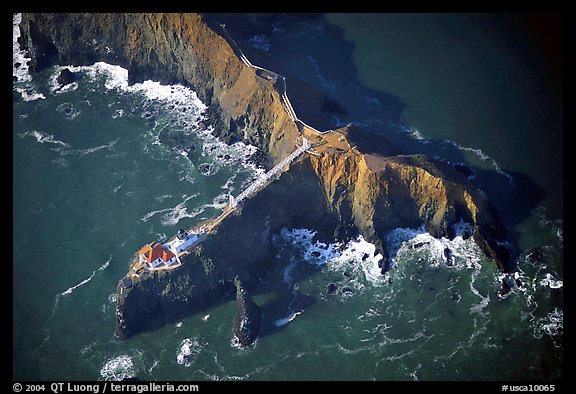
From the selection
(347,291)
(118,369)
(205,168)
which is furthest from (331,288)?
(205,168)

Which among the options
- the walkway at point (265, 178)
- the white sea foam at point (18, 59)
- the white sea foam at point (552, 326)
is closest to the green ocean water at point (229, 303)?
the white sea foam at point (552, 326)

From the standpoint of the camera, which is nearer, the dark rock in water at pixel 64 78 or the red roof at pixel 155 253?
the red roof at pixel 155 253

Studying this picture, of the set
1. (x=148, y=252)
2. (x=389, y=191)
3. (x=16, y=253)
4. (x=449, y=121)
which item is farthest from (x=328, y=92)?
(x=16, y=253)

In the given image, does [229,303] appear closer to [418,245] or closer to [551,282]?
[418,245]

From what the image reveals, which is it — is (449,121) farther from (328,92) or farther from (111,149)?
(111,149)

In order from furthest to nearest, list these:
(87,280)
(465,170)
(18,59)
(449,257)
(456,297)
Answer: (18,59)
(465,170)
(87,280)
(449,257)
(456,297)

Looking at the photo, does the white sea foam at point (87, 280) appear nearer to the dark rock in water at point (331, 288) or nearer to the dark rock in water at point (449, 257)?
the dark rock in water at point (331, 288)

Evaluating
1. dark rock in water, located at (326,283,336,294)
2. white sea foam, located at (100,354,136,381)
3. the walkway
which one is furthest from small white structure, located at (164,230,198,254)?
dark rock in water, located at (326,283,336,294)
